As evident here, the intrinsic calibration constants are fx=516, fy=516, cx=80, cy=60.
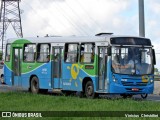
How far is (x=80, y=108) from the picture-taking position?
15945 millimetres

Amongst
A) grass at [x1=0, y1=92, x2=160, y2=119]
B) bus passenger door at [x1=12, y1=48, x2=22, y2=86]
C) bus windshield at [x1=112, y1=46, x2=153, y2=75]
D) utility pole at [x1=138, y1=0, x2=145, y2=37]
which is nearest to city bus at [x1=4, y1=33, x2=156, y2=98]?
bus windshield at [x1=112, y1=46, x2=153, y2=75]

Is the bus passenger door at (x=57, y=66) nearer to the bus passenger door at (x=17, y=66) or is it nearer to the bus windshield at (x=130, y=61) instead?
the bus passenger door at (x=17, y=66)

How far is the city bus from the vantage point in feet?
71.8

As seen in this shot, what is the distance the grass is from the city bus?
2.86 metres

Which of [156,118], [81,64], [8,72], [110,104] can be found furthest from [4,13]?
[156,118]

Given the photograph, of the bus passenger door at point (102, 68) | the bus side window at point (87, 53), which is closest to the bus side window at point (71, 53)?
the bus side window at point (87, 53)

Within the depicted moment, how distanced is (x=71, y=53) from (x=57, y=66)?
1.39 m

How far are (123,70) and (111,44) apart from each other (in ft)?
3.98

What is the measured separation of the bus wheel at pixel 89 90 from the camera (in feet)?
74.6

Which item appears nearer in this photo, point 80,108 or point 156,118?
point 156,118

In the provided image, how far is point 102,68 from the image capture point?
22.2 metres

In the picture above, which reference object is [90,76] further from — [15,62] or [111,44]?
[15,62]

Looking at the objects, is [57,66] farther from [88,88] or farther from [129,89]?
[129,89]

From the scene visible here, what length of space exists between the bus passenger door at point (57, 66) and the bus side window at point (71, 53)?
0.52 metres
